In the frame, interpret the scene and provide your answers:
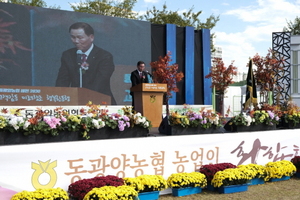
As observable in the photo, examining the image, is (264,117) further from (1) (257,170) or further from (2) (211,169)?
(2) (211,169)

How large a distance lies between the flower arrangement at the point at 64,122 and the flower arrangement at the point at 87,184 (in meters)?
0.67

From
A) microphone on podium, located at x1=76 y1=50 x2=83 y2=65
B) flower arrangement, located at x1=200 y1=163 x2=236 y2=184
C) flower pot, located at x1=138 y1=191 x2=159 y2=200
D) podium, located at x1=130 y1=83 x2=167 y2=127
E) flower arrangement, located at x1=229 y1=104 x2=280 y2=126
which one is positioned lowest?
flower pot, located at x1=138 y1=191 x2=159 y2=200

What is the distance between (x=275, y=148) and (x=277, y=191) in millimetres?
1523

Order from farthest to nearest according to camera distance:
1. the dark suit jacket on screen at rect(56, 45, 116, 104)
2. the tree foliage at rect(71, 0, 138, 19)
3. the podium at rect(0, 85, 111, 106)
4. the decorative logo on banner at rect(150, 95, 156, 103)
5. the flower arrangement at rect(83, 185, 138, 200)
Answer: the tree foliage at rect(71, 0, 138, 19)
the dark suit jacket on screen at rect(56, 45, 116, 104)
the podium at rect(0, 85, 111, 106)
the decorative logo on banner at rect(150, 95, 156, 103)
the flower arrangement at rect(83, 185, 138, 200)

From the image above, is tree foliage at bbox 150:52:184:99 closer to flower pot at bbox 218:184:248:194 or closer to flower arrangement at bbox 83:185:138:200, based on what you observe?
flower pot at bbox 218:184:248:194

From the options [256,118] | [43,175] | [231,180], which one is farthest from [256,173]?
[43,175]

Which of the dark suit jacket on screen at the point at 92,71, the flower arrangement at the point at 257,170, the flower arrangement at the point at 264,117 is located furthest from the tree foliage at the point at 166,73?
the flower arrangement at the point at 257,170

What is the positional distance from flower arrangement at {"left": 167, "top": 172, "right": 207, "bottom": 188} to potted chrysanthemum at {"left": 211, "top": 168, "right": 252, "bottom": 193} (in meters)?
0.22

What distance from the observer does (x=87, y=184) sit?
16.5ft

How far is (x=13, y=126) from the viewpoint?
4887 millimetres

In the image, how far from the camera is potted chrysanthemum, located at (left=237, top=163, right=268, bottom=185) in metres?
6.65

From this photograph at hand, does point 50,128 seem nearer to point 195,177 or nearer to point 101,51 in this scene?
point 195,177

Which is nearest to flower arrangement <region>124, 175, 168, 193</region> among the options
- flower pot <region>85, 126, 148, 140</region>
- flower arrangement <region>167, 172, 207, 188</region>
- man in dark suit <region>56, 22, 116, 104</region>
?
flower arrangement <region>167, 172, 207, 188</region>

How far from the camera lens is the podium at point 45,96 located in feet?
41.0
